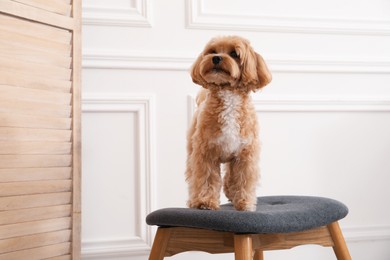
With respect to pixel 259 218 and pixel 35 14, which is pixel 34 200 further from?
pixel 259 218

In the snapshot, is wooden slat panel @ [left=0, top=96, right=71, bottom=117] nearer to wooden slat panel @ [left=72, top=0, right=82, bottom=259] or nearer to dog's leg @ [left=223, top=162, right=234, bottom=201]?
wooden slat panel @ [left=72, top=0, right=82, bottom=259]

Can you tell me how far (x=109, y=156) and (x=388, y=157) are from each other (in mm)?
1188

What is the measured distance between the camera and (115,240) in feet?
5.87

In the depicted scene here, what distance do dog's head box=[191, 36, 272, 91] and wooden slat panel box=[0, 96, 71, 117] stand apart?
21.8 inches

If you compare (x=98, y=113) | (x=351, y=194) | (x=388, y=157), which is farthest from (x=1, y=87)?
(x=388, y=157)

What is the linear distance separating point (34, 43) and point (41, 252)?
2.12ft

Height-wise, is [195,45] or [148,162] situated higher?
[195,45]

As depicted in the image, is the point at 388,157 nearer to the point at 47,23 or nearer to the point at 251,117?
the point at 251,117

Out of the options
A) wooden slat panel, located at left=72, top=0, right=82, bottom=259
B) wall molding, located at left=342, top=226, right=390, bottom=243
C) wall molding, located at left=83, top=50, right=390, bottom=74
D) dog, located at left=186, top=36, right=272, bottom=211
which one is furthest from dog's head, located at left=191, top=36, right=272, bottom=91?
wall molding, located at left=342, top=226, right=390, bottom=243

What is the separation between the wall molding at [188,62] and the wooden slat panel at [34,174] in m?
0.44

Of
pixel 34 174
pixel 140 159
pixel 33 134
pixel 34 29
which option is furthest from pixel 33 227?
pixel 34 29

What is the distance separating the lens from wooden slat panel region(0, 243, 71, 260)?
1401 mm

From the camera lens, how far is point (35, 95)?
150 cm

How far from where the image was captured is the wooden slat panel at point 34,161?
4.60 feet
